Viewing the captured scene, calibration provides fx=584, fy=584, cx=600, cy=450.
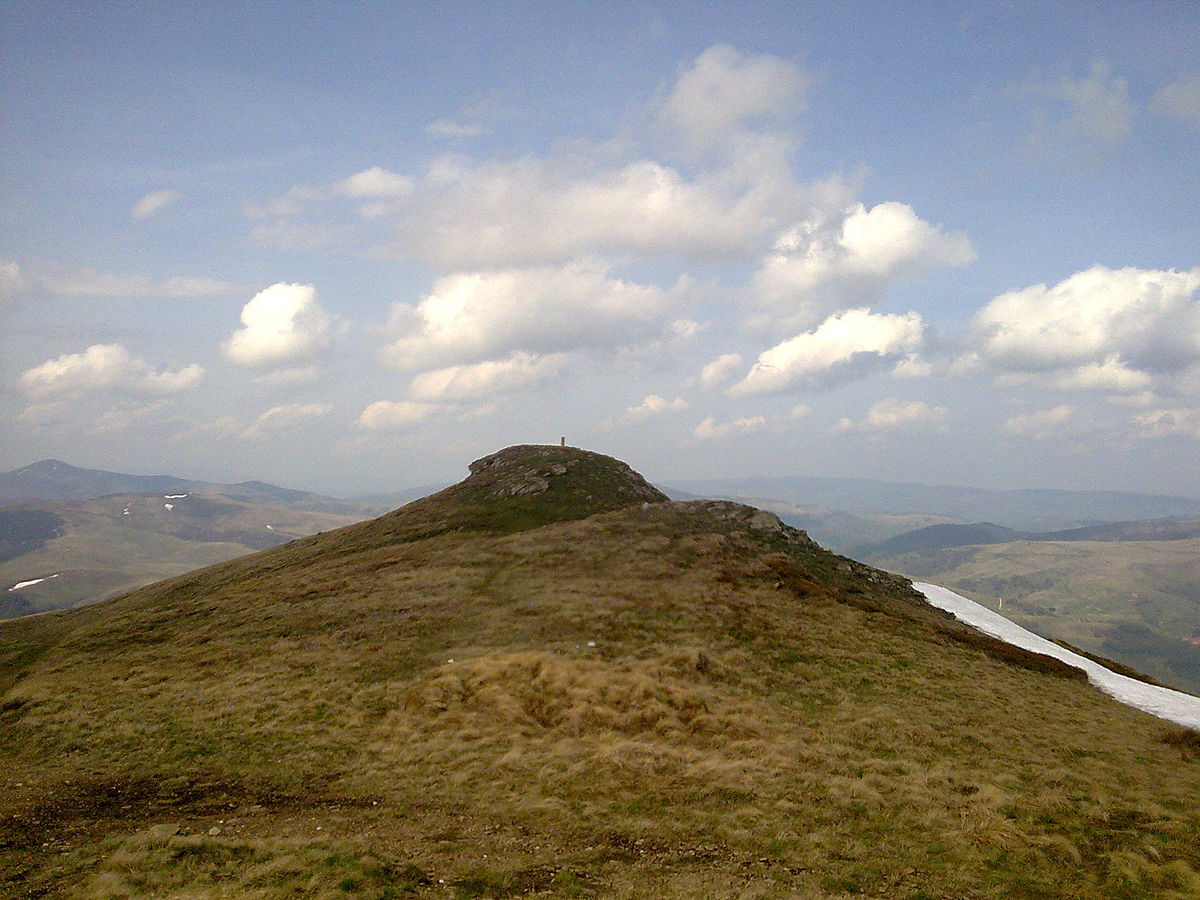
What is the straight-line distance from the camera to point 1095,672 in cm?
4903

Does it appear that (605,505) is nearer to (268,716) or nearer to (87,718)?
(268,716)

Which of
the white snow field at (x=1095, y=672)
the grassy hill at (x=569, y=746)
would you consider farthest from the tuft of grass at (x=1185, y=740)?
the white snow field at (x=1095, y=672)

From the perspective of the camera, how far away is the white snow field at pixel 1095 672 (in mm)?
39219

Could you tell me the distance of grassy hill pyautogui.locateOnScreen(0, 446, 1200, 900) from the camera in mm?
18047

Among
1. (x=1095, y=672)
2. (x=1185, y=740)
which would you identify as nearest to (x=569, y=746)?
(x=1185, y=740)

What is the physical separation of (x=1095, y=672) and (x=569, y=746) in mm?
48265

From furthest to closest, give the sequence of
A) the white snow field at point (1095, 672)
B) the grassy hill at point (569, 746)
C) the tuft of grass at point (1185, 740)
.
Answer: the white snow field at point (1095, 672)
the tuft of grass at point (1185, 740)
the grassy hill at point (569, 746)

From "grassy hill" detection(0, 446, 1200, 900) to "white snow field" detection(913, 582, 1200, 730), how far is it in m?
2.59

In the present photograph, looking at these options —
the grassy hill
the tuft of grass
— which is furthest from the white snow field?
the tuft of grass

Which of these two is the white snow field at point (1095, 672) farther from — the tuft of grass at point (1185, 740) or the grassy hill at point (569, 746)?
the tuft of grass at point (1185, 740)

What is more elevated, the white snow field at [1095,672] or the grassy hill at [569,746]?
the grassy hill at [569,746]

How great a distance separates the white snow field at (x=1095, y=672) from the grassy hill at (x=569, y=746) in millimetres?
2592

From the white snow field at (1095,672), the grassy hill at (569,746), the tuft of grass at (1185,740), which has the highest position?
the grassy hill at (569,746)

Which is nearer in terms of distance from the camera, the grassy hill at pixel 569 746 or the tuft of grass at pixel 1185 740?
the grassy hill at pixel 569 746
